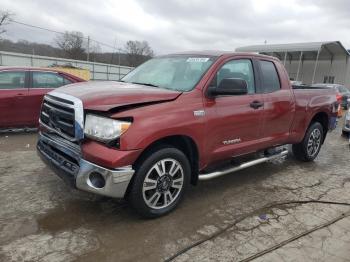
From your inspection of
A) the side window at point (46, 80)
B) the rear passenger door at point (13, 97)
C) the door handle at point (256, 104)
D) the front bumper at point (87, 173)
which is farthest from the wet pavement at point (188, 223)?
the side window at point (46, 80)

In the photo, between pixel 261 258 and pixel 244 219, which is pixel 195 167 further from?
pixel 261 258

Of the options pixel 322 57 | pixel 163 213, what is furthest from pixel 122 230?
pixel 322 57

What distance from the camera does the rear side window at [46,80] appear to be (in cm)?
780

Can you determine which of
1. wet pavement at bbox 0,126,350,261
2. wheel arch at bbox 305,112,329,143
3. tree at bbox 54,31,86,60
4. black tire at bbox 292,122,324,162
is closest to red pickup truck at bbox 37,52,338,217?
wet pavement at bbox 0,126,350,261

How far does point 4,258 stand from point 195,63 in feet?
9.98

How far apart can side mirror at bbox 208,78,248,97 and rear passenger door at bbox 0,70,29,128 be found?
5005mm

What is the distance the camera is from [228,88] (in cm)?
413

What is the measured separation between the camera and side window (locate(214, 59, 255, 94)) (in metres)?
4.46

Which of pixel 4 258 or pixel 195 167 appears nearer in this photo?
pixel 4 258

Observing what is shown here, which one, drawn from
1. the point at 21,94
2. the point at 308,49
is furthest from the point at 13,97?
the point at 308,49

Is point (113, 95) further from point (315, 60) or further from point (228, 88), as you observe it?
point (315, 60)

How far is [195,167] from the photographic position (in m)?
4.24

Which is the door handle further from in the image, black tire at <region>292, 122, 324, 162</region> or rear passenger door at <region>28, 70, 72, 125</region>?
rear passenger door at <region>28, 70, 72, 125</region>

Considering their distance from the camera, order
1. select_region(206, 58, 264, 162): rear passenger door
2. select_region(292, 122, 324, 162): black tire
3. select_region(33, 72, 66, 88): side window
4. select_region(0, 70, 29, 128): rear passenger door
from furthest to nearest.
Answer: select_region(33, 72, 66, 88): side window
select_region(0, 70, 29, 128): rear passenger door
select_region(292, 122, 324, 162): black tire
select_region(206, 58, 264, 162): rear passenger door
